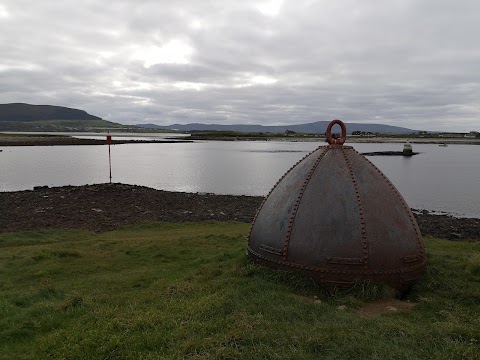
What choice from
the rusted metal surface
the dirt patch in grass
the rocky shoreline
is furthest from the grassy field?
the rocky shoreline

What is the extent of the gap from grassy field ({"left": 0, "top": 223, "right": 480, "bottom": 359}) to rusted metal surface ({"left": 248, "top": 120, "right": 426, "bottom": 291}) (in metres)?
0.36

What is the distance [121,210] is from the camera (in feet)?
73.8

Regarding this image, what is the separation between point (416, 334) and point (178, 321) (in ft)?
11.1

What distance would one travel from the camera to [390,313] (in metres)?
6.60

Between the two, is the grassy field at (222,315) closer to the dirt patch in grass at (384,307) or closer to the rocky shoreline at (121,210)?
the dirt patch in grass at (384,307)

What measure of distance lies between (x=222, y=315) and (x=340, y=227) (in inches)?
104

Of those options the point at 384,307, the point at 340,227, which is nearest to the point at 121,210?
the point at 340,227

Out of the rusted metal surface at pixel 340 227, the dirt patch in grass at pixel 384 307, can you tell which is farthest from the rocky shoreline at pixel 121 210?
the dirt patch in grass at pixel 384 307

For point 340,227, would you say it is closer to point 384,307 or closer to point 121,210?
point 384,307

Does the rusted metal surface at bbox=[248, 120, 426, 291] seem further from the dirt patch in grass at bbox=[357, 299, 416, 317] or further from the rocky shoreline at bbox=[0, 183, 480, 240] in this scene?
the rocky shoreline at bbox=[0, 183, 480, 240]

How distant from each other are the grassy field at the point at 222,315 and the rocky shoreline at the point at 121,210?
8.69 m

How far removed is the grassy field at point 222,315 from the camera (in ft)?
17.0

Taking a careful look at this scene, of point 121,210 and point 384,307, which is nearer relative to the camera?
point 384,307

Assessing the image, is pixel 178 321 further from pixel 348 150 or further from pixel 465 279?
pixel 465 279
